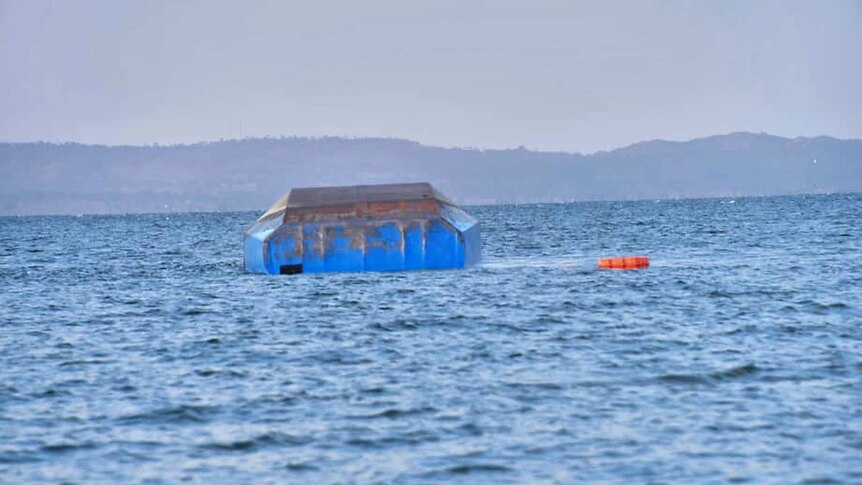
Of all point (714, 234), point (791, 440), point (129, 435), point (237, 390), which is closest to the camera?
point (791, 440)

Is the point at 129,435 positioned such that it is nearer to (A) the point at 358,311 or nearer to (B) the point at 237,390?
(B) the point at 237,390

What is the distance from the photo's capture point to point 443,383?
2211 cm

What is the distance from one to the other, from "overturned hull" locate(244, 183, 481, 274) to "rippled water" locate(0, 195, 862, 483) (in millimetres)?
4339

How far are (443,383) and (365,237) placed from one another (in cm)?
2733

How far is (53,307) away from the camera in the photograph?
42.1 m

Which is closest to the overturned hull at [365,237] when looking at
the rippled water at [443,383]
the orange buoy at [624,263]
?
the rippled water at [443,383]

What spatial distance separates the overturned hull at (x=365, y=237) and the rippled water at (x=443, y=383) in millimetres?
4339

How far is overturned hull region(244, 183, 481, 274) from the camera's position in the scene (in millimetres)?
48875

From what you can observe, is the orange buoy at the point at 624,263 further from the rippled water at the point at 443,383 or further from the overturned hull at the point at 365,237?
the rippled water at the point at 443,383

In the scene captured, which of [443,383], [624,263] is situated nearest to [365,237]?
[624,263]

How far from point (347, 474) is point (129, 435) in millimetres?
4030

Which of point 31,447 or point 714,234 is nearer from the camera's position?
point 31,447

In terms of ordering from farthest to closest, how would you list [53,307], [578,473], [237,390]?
[53,307] → [237,390] → [578,473]

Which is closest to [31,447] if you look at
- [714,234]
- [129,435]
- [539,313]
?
[129,435]
